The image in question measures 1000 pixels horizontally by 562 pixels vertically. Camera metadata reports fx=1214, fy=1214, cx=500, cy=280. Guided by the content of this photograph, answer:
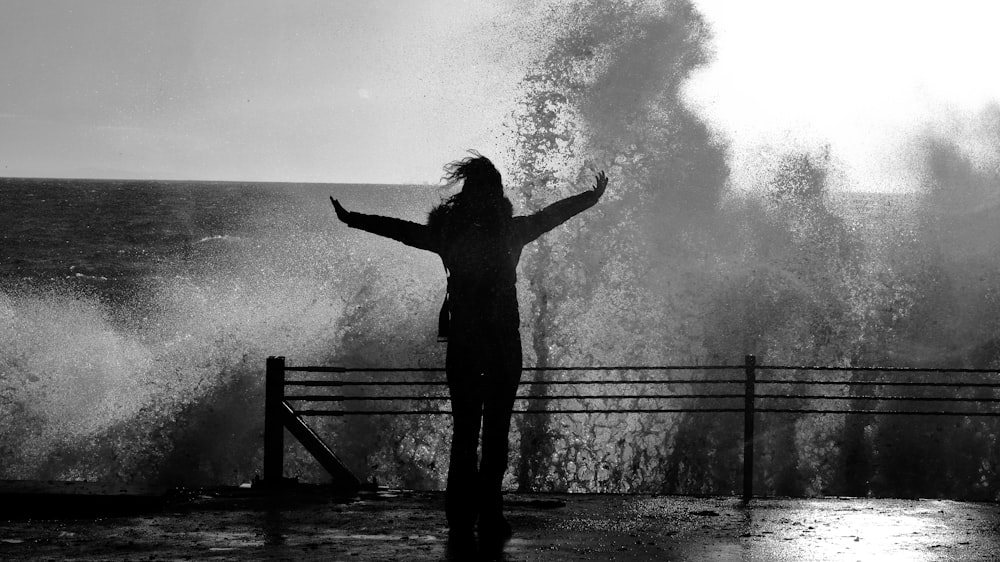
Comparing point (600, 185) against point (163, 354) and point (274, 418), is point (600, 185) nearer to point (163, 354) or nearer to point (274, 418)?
point (274, 418)

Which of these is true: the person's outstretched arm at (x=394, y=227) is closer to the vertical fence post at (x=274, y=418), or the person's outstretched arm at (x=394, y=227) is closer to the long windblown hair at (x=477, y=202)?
the long windblown hair at (x=477, y=202)

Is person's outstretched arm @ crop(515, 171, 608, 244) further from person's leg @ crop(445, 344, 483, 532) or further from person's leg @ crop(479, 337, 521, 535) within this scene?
person's leg @ crop(445, 344, 483, 532)

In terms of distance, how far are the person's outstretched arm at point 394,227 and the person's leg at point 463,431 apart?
1.96ft

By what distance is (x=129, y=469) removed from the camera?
20.3 m

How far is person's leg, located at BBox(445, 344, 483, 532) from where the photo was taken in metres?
6.50

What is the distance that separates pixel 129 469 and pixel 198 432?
1.26 metres

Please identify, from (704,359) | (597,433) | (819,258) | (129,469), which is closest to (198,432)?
(129,469)

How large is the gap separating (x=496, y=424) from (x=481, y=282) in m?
0.77

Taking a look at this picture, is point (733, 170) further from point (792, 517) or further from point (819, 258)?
point (792, 517)

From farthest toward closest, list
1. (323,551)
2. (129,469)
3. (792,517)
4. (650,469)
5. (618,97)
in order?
(618,97) → (129,469) → (650,469) → (792,517) → (323,551)

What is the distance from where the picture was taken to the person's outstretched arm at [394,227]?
6.45 m

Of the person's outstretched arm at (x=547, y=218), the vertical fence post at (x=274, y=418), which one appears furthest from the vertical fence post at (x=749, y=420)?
the vertical fence post at (x=274, y=418)

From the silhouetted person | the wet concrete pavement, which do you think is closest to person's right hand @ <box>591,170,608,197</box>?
the silhouetted person

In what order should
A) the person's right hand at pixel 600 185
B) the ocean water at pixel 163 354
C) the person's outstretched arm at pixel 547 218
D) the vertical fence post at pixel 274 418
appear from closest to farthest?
1. the person's outstretched arm at pixel 547 218
2. the person's right hand at pixel 600 185
3. the vertical fence post at pixel 274 418
4. the ocean water at pixel 163 354
